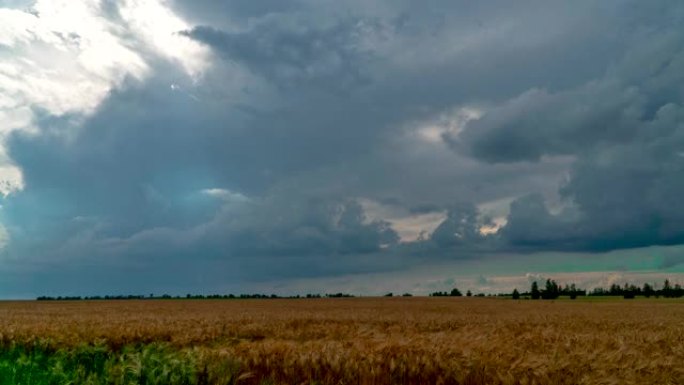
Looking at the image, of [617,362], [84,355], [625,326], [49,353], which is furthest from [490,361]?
[625,326]

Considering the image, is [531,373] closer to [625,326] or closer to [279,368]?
[279,368]

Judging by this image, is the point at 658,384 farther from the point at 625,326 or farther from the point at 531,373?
the point at 625,326

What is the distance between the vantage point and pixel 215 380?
933 cm

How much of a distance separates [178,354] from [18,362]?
3.77 meters

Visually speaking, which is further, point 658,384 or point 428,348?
point 428,348

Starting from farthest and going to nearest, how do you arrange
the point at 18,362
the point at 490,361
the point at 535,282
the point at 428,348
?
the point at 535,282, the point at 18,362, the point at 428,348, the point at 490,361

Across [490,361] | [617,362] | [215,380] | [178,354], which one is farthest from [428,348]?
[178,354]

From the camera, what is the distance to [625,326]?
25.7 meters

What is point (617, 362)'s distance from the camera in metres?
9.90

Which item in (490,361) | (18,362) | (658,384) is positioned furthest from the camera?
(18,362)

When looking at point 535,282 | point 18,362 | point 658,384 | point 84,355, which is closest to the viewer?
point 658,384

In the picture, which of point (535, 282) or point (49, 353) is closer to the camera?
point (49, 353)

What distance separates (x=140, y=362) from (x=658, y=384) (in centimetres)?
868

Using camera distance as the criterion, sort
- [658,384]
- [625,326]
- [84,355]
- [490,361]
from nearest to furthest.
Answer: [658,384] → [490,361] → [84,355] → [625,326]
